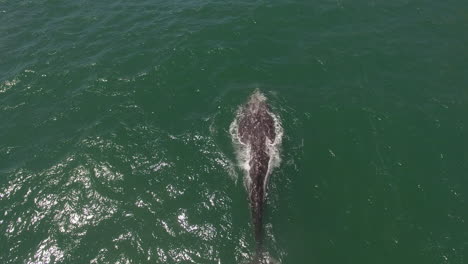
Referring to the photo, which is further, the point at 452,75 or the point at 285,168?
the point at 452,75

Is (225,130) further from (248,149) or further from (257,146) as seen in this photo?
(257,146)

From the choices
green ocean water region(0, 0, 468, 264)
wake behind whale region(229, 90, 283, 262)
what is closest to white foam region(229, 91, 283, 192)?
wake behind whale region(229, 90, 283, 262)

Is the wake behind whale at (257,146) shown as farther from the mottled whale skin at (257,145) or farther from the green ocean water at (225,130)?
the green ocean water at (225,130)

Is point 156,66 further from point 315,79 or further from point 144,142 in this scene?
point 315,79

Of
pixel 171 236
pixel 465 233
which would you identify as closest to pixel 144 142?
pixel 171 236

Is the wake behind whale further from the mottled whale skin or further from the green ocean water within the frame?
the green ocean water

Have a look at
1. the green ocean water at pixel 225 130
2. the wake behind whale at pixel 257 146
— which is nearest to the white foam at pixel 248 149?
the wake behind whale at pixel 257 146
